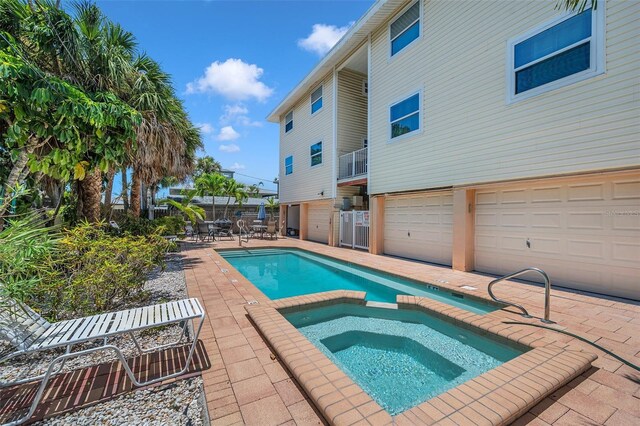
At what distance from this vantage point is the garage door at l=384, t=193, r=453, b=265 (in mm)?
9680

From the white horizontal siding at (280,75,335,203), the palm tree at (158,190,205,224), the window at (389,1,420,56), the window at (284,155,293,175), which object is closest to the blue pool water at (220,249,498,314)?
the palm tree at (158,190,205,224)

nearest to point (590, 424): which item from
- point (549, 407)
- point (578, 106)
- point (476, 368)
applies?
point (549, 407)

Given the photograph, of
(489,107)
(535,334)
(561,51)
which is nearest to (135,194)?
(489,107)

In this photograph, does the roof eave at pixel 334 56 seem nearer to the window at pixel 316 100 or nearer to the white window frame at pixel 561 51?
the window at pixel 316 100

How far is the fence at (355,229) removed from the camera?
13.6 meters

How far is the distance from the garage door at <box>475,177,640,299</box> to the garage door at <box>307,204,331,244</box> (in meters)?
9.73

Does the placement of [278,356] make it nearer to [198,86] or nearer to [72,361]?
[72,361]

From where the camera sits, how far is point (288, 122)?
2083 centimetres

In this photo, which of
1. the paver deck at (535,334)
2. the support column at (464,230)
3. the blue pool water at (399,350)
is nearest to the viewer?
the paver deck at (535,334)

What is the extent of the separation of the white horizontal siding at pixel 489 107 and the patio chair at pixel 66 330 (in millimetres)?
8206

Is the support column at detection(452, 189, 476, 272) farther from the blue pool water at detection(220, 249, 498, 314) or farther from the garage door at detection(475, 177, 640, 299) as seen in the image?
the blue pool water at detection(220, 249, 498, 314)

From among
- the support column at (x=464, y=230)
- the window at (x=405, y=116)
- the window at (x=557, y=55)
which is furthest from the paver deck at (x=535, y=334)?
the window at (x=405, y=116)

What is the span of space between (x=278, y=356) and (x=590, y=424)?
310cm

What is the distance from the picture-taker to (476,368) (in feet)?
12.1
